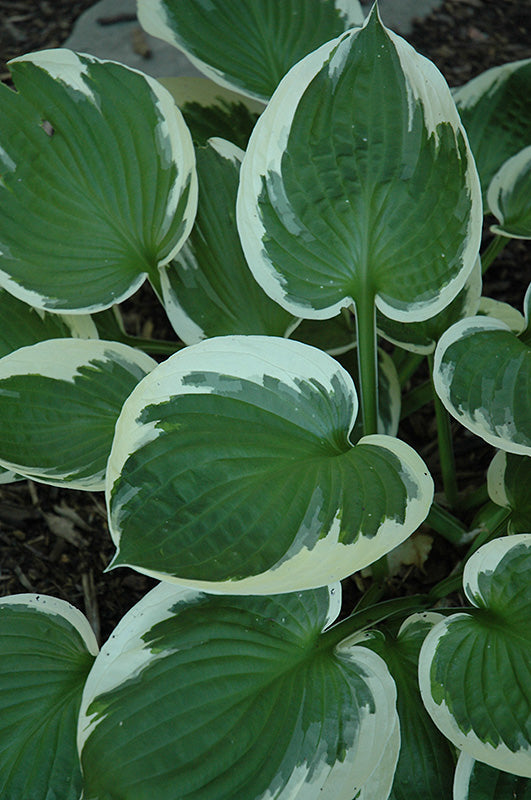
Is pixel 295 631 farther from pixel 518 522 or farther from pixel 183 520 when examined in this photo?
pixel 518 522

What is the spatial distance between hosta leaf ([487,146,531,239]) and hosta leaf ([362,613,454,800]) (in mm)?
578

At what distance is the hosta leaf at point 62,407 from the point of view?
88 centimetres

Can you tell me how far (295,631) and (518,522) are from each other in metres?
0.35

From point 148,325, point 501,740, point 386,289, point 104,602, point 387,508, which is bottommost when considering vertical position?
point 104,602

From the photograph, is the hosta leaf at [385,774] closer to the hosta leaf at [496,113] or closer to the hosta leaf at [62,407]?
the hosta leaf at [62,407]

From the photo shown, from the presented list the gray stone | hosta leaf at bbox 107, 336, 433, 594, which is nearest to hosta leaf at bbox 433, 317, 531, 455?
hosta leaf at bbox 107, 336, 433, 594

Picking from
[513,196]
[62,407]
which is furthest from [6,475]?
[513,196]

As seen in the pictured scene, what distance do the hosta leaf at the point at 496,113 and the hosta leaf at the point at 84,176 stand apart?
50 cm

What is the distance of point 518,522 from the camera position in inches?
37.2

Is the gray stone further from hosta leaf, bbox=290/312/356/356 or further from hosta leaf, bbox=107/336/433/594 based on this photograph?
hosta leaf, bbox=107/336/433/594

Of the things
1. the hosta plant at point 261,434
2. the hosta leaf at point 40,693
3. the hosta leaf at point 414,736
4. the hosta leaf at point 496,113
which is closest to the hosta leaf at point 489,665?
the hosta plant at point 261,434

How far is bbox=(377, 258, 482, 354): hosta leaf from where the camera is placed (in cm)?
98

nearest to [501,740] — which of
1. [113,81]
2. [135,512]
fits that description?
[135,512]

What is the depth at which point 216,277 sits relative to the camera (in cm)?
100
